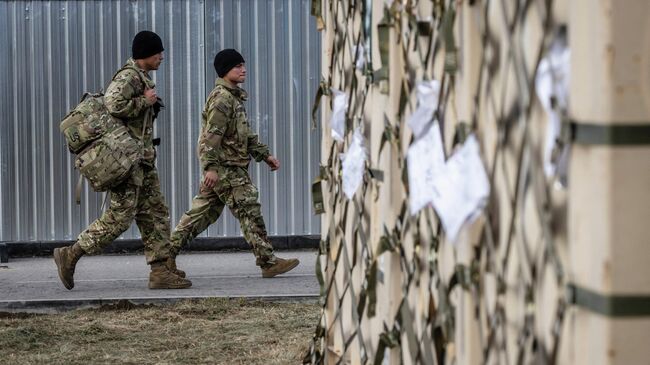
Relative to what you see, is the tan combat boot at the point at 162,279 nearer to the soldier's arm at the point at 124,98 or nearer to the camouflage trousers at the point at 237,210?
the camouflage trousers at the point at 237,210

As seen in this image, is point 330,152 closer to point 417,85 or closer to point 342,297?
point 342,297

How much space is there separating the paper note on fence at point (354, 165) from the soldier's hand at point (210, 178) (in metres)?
5.70

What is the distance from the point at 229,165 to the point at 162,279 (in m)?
1.07

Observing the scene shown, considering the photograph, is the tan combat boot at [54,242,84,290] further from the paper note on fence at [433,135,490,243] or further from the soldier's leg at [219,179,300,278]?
the paper note on fence at [433,135,490,243]

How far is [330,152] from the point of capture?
16.5 ft

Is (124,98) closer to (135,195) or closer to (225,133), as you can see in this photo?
(135,195)

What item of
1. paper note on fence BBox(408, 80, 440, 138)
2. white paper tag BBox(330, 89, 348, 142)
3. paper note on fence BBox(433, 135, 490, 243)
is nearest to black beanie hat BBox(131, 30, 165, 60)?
white paper tag BBox(330, 89, 348, 142)

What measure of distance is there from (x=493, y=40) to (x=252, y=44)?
32.1ft

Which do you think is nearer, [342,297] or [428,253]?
[428,253]

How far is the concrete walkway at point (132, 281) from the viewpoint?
29.7 ft

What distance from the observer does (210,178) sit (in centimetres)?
1005

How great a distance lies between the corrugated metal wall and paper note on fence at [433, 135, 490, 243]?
9.62 metres

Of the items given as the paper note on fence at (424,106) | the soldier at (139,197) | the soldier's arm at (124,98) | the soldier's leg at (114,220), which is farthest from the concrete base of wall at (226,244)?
the paper note on fence at (424,106)

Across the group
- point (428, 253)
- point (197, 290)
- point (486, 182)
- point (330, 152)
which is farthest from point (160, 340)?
point (486, 182)
